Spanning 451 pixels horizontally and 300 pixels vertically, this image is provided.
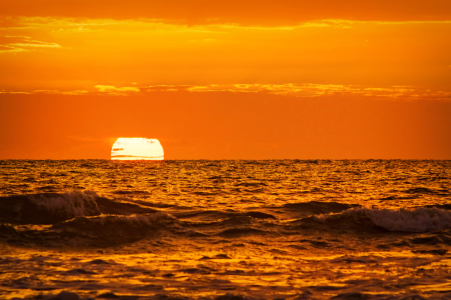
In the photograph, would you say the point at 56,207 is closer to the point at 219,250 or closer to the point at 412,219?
the point at 219,250

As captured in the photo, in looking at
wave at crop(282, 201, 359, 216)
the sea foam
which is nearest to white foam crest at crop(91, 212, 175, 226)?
the sea foam

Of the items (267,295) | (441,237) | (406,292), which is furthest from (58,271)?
(441,237)

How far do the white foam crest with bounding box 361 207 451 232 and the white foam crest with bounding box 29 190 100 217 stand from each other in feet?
36.5

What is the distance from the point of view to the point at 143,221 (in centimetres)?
1570

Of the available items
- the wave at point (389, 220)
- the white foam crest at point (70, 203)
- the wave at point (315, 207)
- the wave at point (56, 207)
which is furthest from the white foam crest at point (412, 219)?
the white foam crest at point (70, 203)

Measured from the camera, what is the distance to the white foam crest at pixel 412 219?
1598 cm

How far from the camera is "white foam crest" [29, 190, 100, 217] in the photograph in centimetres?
1820

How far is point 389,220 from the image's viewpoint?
650 inches

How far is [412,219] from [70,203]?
1343 cm

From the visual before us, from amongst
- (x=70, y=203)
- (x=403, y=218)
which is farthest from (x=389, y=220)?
(x=70, y=203)

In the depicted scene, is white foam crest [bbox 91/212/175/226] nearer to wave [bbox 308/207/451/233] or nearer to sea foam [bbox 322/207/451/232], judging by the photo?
wave [bbox 308/207/451/233]

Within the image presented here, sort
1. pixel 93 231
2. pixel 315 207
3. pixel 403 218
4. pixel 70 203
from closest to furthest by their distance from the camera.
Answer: pixel 93 231 < pixel 403 218 < pixel 70 203 < pixel 315 207

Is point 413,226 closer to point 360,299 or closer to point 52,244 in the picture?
point 360,299

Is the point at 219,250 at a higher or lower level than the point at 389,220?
lower
